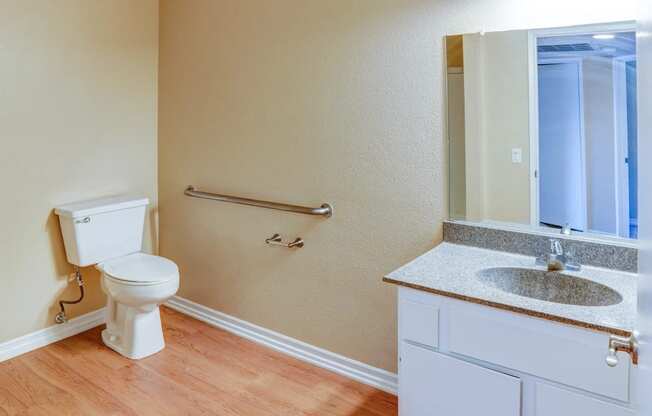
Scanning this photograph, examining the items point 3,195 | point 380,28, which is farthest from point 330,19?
point 3,195

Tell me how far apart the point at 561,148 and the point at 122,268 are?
89.0 inches

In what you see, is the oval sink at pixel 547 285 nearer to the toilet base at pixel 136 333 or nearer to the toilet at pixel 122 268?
the toilet at pixel 122 268

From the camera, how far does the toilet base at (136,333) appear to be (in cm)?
263

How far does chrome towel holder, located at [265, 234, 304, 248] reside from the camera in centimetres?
257

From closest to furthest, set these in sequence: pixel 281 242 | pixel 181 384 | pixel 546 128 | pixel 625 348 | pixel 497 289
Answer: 1. pixel 625 348
2. pixel 497 289
3. pixel 546 128
4. pixel 181 384
5. pixel 281 242

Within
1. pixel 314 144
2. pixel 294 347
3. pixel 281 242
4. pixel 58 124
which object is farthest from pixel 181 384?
pixel 58 124

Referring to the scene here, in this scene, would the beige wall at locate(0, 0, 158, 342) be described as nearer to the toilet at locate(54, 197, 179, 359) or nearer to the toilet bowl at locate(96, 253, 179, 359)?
the toilet at locate(54, 197, 179, 359)

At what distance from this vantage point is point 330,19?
2338mm

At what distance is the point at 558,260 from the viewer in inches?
67.8

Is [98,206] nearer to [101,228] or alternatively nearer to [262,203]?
[101,228]

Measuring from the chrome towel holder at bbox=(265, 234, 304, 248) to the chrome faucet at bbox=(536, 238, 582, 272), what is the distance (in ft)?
3.94

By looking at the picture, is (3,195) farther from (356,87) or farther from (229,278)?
Answer: (356,87)

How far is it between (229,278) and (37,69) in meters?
1.56

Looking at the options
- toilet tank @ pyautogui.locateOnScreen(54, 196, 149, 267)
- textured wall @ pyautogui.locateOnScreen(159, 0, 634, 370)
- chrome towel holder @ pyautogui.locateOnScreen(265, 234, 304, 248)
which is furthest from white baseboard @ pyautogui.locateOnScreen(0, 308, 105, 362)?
chrome towel holder @ pyautogui.locateOnScreen(265, 234, 304, 248)
